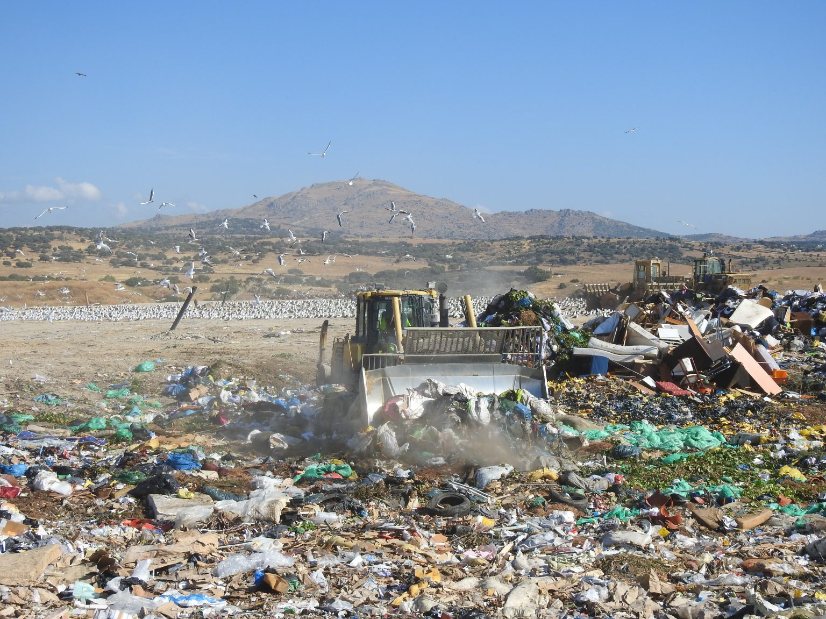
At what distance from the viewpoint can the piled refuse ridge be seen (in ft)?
19.7

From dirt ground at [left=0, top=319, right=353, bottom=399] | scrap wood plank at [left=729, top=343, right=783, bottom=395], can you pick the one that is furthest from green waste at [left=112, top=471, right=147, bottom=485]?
scrap wood plank at [left=729, top=343, right=783, bottom=395]

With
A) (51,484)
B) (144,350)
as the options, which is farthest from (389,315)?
(144,350)

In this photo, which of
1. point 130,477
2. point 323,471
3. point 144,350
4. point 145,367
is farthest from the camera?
point 144,350

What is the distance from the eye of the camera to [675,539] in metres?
7.21

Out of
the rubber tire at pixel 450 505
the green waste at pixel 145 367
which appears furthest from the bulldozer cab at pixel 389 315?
the green waste at pixel 145 367

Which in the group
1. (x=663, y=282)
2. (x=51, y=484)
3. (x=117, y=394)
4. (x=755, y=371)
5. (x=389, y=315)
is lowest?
(x=117, y=394)

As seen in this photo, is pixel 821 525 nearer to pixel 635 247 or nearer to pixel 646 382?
pixel 646 382

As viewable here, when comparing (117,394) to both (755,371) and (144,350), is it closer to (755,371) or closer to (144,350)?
(144,350)

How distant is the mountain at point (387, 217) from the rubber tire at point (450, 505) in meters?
118

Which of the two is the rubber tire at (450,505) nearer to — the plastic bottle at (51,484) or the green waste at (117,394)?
the plastic bottle at (51,484)

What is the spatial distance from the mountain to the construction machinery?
114m

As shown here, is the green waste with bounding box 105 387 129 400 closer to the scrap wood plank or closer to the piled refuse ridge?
the piled refuse ridge

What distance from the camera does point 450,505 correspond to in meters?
8.09

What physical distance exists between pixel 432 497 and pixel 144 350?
1304cm
